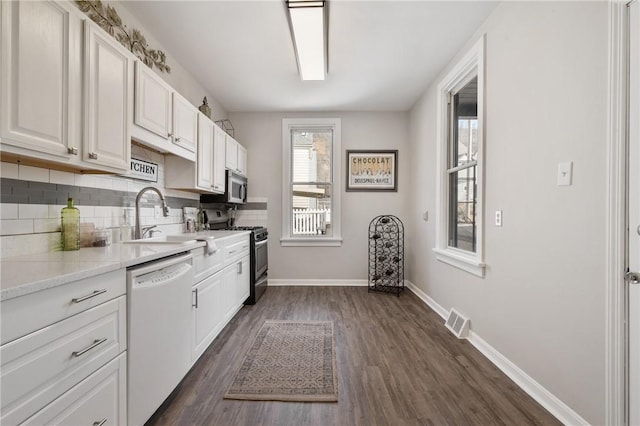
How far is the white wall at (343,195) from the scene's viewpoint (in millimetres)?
4293

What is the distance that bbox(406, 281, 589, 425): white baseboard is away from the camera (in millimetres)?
1466

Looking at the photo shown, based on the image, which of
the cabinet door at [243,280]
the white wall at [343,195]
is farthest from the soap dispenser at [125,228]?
the white wall at [343,195]

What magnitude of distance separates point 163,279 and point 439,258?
2.72m

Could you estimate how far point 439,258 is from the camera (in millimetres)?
3088

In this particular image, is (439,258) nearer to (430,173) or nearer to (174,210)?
(430,173)

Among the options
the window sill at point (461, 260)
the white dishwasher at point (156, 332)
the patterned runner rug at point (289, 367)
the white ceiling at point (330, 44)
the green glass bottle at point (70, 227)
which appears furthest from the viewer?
the window sill at point (461, 260)

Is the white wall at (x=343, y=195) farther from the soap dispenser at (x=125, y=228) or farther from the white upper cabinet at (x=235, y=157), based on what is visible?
the soap dispenser at (x=125, y=228)

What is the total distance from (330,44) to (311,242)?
2.67 metres

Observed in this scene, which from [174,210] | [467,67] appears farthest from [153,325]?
[467,67]

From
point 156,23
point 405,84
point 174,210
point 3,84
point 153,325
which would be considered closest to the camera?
point 3,84

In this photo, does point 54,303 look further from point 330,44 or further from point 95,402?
point 330,44

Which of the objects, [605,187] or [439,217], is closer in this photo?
[605,187]

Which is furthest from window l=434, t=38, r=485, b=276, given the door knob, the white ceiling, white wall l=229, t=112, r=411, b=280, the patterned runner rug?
Result: the patterned runner rug

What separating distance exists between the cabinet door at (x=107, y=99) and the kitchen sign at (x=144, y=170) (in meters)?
0.50
